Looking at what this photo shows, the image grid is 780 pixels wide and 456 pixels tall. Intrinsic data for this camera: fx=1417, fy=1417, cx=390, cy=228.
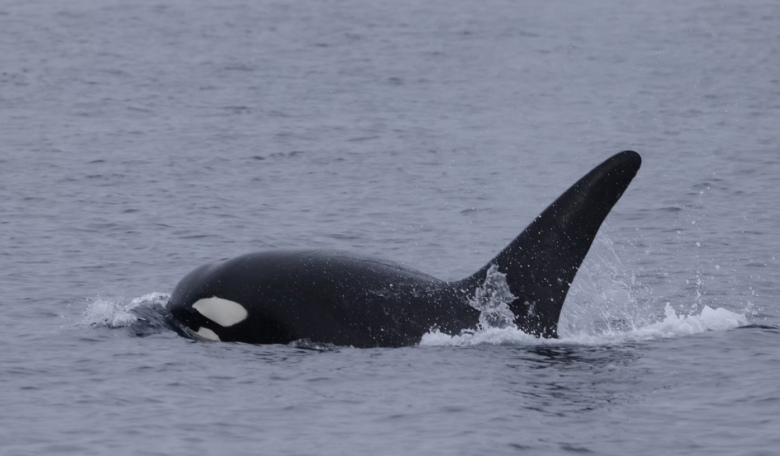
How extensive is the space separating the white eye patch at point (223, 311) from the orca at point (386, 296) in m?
0.01

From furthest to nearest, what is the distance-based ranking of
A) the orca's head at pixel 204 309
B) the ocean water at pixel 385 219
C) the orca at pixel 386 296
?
1. the orca's head at pixel 204 309
2. the orca at pixel 386 296
3. the ocean water at pixel 385 219

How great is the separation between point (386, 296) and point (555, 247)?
1818 mm

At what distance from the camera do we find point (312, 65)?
46312 mm

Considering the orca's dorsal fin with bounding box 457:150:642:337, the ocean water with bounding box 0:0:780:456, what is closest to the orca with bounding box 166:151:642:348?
the orca's dorsal fin with bounding box 457:150:642:337

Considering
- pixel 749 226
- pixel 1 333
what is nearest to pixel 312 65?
pixel 749 226

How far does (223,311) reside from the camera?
48.3ft

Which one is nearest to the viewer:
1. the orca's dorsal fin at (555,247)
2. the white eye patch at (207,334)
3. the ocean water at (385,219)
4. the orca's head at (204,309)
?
the ocean water at (385,219)

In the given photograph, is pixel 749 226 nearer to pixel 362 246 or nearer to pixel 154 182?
pixel 362 246

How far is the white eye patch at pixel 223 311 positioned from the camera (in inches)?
578

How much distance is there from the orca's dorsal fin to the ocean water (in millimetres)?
419

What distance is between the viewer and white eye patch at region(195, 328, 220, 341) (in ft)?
49.0

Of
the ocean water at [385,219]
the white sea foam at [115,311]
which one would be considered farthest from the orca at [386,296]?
the white sea foam at [115,311]

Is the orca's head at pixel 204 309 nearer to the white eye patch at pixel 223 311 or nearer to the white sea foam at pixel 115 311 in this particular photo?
the white eye patch at pixel 223 311

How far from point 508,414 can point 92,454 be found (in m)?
3.79
